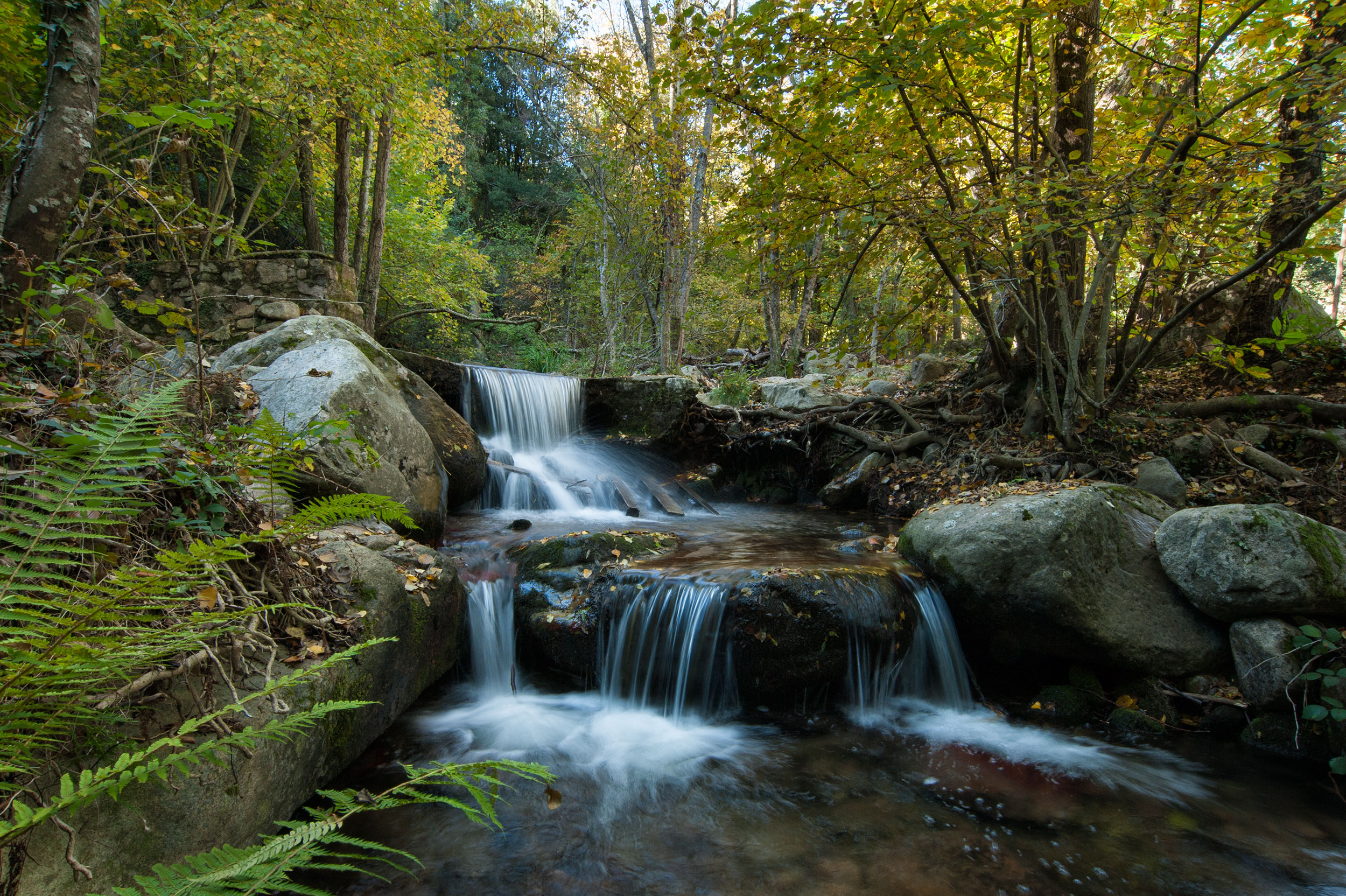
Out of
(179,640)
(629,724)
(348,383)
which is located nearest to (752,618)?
(629,724)

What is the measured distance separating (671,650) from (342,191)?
957 centimetres

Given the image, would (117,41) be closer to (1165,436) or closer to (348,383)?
(348,383)

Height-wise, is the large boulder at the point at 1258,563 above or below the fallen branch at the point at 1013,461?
below

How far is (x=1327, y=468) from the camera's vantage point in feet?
16.1

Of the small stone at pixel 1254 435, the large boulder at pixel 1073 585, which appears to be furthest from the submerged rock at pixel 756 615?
the small stone at pixel 1254 435

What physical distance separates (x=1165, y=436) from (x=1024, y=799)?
453cm

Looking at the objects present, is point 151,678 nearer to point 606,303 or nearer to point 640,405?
point 640,405

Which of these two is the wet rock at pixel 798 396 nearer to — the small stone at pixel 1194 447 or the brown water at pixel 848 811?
the small stone at pixel 1194 447

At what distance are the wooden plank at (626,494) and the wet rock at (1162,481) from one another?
5.45 m

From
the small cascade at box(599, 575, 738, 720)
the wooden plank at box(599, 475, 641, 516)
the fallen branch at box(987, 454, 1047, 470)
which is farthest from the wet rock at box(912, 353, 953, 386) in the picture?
the small cascade at box(599, 575, 738, 720)

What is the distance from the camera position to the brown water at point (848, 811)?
260 cm

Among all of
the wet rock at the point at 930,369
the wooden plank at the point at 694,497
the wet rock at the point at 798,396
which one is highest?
the wet rock at the point at 930,369

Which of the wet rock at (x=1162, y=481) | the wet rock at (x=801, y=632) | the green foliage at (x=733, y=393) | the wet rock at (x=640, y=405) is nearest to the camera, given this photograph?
the wet rock at (x=801, y=632)

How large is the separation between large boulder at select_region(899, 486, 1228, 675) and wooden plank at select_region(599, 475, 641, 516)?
4185 mm
